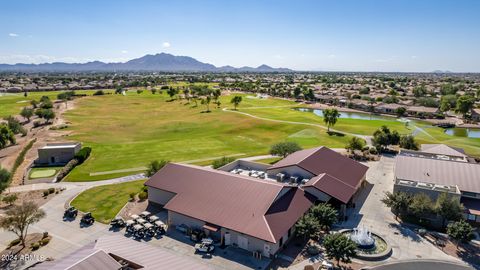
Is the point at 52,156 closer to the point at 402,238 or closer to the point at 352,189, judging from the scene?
the point at 352,189

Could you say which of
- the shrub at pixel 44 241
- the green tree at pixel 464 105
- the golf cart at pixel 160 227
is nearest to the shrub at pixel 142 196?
the golf cart at pixel 160 227

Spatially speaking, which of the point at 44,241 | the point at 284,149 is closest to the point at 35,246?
the point at 44,241

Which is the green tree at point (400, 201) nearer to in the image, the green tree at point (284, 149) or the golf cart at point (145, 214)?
the green tree at point (284, 149)

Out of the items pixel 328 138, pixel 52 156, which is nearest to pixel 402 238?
pixel 328 138

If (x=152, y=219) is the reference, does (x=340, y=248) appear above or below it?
above

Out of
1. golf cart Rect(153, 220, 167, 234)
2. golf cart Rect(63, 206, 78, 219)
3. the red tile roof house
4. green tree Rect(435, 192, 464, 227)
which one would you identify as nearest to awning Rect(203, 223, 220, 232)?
the red tile roof house

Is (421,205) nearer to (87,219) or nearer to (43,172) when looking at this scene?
(87,219)
